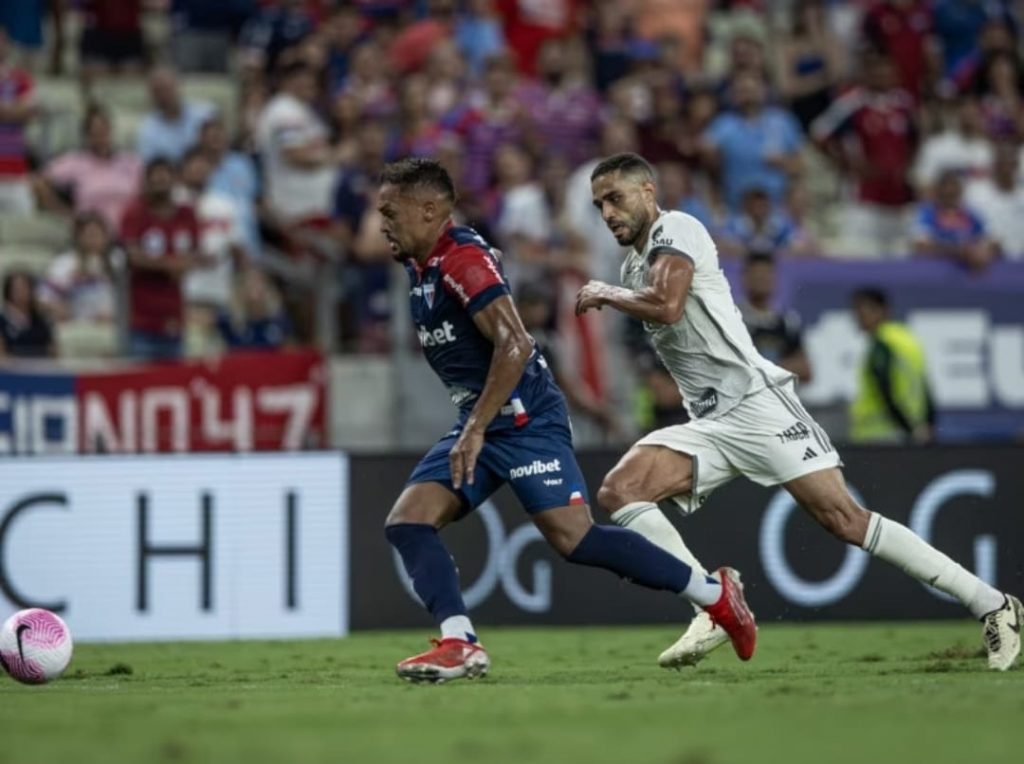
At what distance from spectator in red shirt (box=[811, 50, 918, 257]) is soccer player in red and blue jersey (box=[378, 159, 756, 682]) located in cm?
992

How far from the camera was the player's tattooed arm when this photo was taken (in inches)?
358

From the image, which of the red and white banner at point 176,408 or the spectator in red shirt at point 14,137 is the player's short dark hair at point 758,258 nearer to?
the red and white banner at point 176,408

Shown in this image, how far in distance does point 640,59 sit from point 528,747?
46.6ft

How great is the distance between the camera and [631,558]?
923 cm

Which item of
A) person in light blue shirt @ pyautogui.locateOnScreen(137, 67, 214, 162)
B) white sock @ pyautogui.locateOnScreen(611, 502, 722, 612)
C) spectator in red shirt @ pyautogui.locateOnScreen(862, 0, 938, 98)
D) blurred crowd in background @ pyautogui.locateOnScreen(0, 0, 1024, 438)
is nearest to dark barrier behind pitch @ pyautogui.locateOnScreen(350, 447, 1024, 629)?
blurred crowd in background @ pyautogui.locateOnScreen(0, 0, 1024, 438)

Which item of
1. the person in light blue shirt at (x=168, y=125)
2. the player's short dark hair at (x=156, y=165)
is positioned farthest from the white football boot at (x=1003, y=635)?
the person in light blue shirt at (x=168, y=125)

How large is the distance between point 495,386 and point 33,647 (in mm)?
2531

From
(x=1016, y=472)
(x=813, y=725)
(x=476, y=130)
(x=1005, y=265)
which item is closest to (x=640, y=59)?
(x=476, y=130)

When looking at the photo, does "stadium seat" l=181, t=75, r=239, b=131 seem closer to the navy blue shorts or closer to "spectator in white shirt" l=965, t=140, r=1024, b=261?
"spectator in white shirt" l=965, t=140, r=1024, b=261

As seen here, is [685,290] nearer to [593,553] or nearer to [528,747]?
[593,553]

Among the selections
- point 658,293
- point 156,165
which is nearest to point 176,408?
point 156,165

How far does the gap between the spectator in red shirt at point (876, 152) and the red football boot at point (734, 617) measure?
9.51 m

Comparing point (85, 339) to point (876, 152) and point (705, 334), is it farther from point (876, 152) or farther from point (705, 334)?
point (705, 334)

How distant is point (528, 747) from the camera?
6.55 metres
